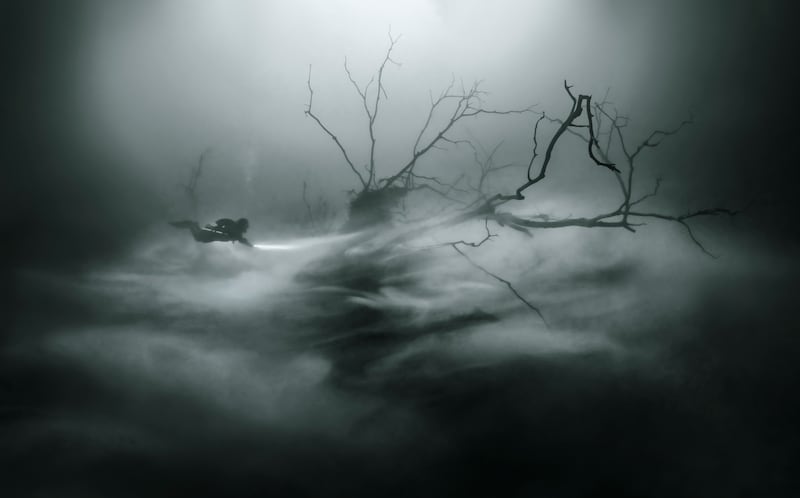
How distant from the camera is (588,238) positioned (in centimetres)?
213

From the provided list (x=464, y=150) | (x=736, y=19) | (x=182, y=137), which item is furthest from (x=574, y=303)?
(x=736, y=19)

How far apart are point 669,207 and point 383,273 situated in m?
1.18

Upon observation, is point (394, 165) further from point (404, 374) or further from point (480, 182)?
point (404, 374)

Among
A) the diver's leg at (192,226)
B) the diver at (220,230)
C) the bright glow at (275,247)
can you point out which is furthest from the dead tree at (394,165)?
the diver's leg at (192,226)

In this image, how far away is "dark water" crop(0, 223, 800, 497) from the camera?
1.35 meters

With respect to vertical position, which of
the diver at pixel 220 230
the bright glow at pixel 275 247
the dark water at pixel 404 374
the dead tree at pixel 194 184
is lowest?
the dark water at pixel 404 374

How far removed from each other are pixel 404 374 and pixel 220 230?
0.98 metres

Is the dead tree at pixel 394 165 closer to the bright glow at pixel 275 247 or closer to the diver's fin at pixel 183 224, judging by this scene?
the bright glow at pixel 275 247

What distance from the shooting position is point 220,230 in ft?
7.20

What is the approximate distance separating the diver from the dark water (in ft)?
0.21

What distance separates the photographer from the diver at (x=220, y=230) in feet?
7.11

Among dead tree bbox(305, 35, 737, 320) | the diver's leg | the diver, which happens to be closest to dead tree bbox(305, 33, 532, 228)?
dead tree bbox(305, 35, 737, 320)

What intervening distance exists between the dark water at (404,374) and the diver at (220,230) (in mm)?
63

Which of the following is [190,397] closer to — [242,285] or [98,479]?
[98,479]
